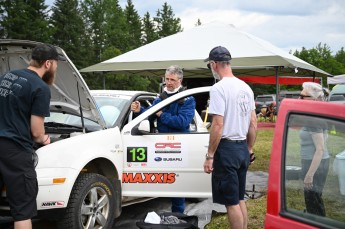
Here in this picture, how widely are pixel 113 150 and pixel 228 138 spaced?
4.70 ft

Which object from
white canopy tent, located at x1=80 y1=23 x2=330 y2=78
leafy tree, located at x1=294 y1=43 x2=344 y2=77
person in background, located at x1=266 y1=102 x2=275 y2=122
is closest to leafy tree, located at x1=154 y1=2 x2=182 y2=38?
leafy tree, located at x1=294 y1=43 x2=344 y2=77

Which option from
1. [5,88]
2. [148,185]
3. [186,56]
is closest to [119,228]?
[148,185]

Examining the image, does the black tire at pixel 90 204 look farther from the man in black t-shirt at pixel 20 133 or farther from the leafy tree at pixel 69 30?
the leafy tree at pixel 69 30

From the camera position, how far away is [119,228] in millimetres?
4805

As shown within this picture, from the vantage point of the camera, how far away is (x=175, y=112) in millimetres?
4691

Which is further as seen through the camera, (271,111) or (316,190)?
(271,111)

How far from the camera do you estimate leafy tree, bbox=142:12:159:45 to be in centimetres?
7812

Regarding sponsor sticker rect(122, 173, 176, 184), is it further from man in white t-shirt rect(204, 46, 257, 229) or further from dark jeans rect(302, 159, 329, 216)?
dark jeans rect(302, 159, 329, 216)

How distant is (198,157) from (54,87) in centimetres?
179

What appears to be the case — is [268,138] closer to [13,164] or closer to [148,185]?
[148,185]

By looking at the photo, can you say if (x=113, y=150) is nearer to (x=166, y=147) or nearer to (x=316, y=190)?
(x=166, y=147)

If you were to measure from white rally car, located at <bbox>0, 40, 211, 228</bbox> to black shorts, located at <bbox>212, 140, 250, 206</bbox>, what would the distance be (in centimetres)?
119

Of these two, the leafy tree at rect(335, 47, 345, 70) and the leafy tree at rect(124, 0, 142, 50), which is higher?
the leafy tree at rect(124, 0, 142, 50)

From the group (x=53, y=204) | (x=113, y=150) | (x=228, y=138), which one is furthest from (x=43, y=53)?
(x=228, y=138)
